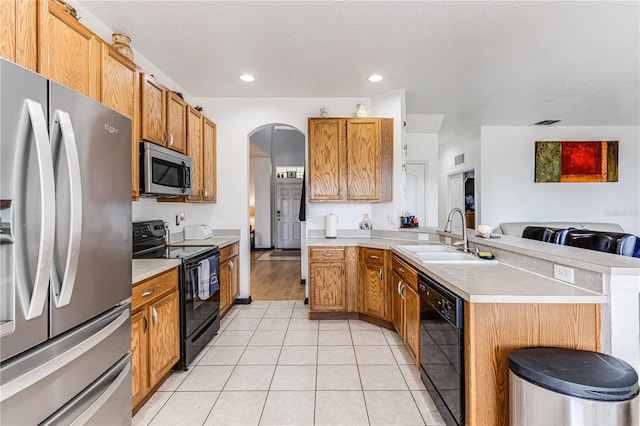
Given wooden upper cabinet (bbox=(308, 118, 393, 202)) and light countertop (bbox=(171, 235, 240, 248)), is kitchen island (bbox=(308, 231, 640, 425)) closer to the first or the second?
wooden upper cabinet (bbox=(308, 118, 393, 202))

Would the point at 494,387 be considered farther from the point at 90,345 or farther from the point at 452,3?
the point at 452,3

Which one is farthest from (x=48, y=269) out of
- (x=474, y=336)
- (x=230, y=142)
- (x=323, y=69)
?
(x=230, y=142)

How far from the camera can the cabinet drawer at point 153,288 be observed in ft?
5.86

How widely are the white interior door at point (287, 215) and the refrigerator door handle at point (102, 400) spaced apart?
7370 mm

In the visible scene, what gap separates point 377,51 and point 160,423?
3.20m

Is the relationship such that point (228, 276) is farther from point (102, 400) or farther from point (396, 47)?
point (396, 47)

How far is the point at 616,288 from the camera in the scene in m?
1.37

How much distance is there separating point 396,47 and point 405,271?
193 cm

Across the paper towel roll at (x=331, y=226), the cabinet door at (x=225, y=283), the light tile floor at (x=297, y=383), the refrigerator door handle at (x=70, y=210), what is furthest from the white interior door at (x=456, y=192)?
the refrigerator door handle at (x=70, y=210)

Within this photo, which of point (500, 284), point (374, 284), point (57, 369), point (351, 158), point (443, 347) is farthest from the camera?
point (351, 158)

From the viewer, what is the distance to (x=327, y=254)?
3.44 m

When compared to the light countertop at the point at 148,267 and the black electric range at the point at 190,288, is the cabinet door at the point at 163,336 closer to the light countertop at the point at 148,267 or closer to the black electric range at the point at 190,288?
the black electric range at the point at 190,288

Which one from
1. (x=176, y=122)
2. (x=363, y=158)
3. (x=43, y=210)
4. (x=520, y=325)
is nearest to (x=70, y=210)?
(x=43, y=210)

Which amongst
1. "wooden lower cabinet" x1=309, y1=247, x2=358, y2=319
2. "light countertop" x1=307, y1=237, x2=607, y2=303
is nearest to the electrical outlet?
"light countertop" x1=307, y1=237, x2=607, y2=303
